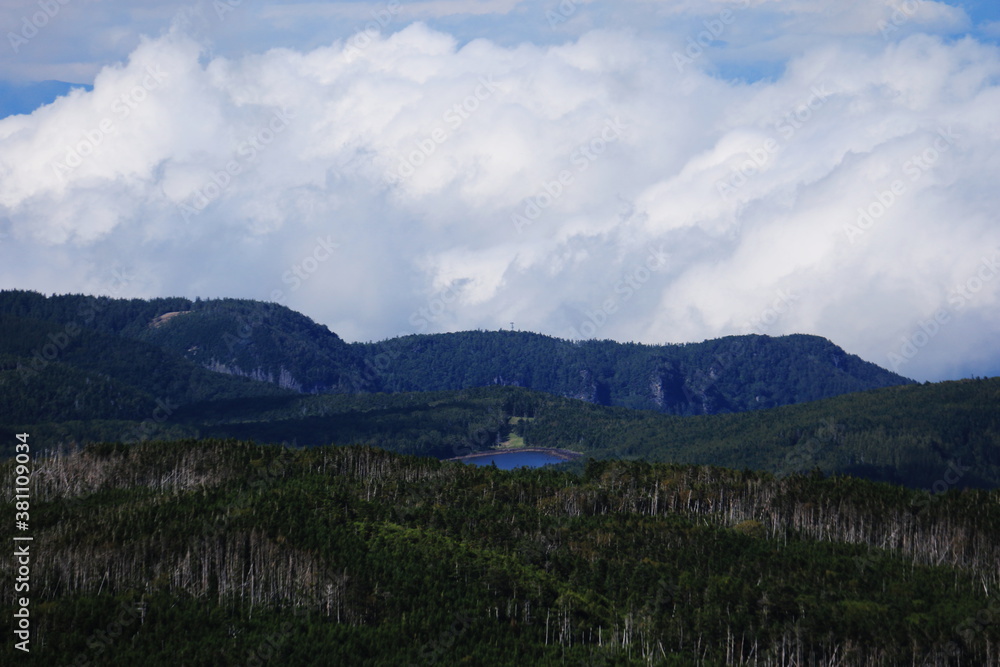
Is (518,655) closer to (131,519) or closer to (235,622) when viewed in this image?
(235,622)

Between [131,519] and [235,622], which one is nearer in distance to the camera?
[235,622]

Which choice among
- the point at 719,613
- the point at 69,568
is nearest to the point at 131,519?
the point at 69,568

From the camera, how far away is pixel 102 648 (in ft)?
509

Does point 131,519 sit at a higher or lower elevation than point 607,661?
higher

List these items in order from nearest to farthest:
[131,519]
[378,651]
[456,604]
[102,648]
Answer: [102,648], [378,651], [456,604], [131,519]

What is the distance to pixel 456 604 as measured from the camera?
18062cm

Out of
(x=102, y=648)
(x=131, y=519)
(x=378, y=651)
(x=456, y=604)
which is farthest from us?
(x=131, y=519)

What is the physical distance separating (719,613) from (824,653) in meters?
16.2

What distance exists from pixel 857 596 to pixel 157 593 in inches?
4396

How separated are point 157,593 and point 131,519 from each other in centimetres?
2536

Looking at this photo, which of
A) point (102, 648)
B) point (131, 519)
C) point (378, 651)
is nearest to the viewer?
point (102, 648)

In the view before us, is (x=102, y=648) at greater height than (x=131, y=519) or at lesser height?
lesser

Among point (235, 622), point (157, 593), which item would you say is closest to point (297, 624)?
point (235, 622)

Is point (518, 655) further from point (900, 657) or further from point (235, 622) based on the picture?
point (900, 657)
